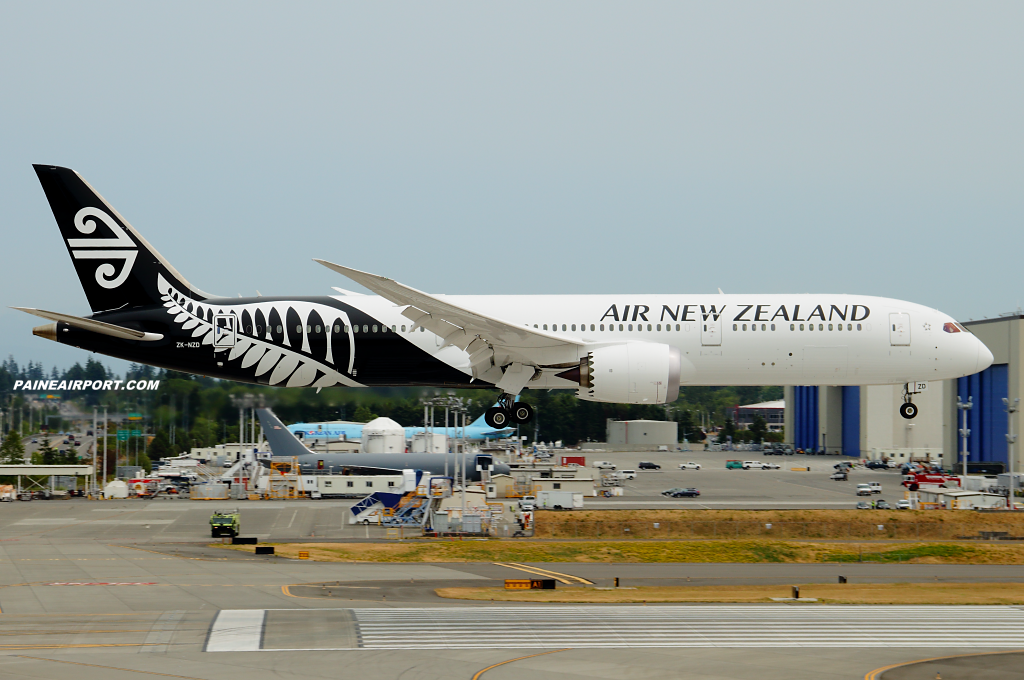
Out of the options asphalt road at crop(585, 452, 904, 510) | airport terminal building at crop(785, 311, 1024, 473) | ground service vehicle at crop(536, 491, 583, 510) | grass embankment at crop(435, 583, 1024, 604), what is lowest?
asphalt road at crop(585, 452, 904, 510)

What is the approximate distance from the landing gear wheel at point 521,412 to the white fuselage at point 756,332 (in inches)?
45.5

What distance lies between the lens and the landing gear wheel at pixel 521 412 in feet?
125

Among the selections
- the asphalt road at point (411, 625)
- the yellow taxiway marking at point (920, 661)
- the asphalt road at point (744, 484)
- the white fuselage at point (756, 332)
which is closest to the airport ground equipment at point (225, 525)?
the asphalt road at point (411, 625)

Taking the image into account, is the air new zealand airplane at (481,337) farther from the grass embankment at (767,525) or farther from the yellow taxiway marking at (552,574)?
the grass embankment at (767,525)

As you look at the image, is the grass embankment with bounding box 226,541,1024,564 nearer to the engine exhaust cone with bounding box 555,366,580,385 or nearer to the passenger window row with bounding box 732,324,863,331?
the engine exhaust cone with bounding box 555,366,580,385

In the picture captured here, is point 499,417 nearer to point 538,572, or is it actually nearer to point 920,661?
point 538,572

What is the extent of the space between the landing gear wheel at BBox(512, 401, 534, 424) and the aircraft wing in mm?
1078

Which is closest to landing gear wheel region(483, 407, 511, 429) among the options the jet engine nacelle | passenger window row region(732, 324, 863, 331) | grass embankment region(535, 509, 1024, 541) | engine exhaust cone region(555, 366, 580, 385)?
engine exhaust cone region(555, 366, 580, 385)

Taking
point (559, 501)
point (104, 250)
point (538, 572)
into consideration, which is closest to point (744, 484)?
point (559, 501)

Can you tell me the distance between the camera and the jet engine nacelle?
36281 millimetres

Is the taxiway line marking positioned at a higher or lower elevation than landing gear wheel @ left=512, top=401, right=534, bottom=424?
lower

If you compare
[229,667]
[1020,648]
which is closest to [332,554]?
[229,667]

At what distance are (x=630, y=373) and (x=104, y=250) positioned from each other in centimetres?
2250

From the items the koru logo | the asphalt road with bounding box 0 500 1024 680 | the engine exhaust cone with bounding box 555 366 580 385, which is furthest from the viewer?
the koru logo
